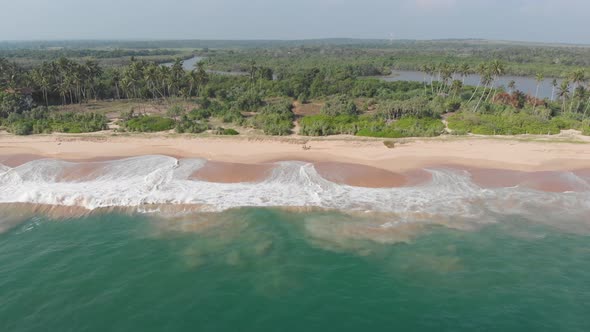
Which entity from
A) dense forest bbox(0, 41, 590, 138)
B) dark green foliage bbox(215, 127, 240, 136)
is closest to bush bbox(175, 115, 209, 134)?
dense forest bbox(0, 41, 590, 138)

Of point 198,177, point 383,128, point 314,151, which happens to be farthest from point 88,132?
point 383,128

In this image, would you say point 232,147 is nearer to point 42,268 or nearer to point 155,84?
point 42,268

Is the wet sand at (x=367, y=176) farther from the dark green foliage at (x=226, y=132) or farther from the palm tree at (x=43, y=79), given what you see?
the palm tree at (x=43, y=79)

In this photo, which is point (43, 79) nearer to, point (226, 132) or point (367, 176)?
point (226, 132)

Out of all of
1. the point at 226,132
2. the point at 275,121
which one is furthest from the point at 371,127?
the point at 226,132

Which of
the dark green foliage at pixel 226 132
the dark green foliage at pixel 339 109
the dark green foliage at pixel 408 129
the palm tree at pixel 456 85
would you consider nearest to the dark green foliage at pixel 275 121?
the dark green foliage at pixel 226 132

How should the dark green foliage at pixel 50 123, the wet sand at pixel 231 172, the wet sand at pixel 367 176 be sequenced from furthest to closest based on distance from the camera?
1. the dark green foliage at pixel 50 123
2. the wet sand at pixel 231 172
3. the wet sand at pixel 367 176
